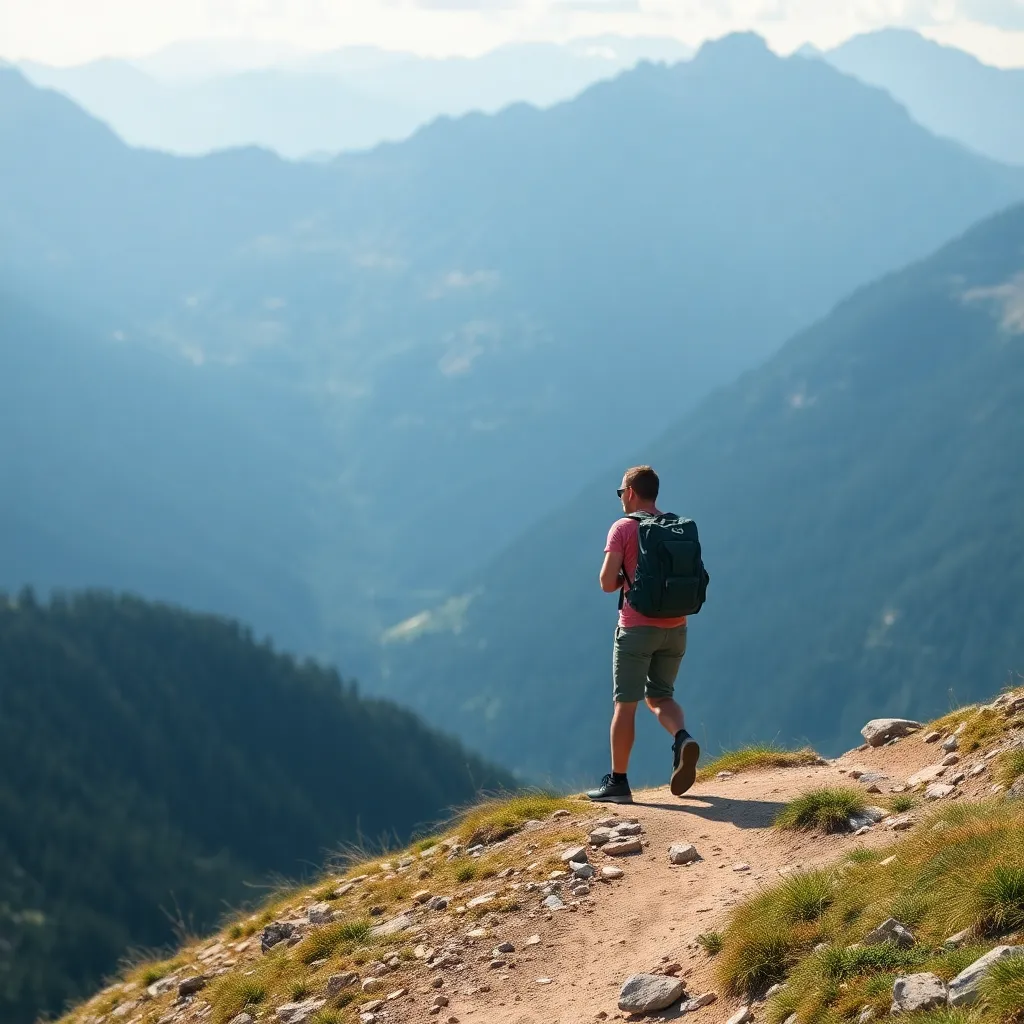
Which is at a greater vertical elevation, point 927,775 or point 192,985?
point 927,775

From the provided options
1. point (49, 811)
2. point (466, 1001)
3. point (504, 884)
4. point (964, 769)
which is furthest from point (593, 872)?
point (49, 811)

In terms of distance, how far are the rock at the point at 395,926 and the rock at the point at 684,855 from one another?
2514 mm

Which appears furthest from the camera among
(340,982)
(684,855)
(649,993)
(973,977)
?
(684,855)

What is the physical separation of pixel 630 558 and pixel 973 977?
6433 mm

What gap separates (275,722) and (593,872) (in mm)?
187083

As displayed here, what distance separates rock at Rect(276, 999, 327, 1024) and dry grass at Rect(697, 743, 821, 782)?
5.64 m

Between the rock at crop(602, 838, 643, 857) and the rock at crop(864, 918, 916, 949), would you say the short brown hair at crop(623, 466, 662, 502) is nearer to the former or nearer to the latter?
the rock at crop(602, 838, 643, 857)

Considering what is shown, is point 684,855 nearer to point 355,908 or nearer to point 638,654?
point 638,654

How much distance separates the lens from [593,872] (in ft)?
38.2

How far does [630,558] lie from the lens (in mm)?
12969

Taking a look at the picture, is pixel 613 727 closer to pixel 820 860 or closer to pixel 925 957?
pixel 820 860

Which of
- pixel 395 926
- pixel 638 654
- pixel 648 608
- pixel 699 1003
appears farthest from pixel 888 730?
pixel 699 1003

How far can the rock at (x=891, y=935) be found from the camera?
809 centimetres

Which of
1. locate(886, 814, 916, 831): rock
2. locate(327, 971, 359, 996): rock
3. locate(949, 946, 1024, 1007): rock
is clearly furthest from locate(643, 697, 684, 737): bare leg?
locate(949, 946, 1024, 1007): rock
